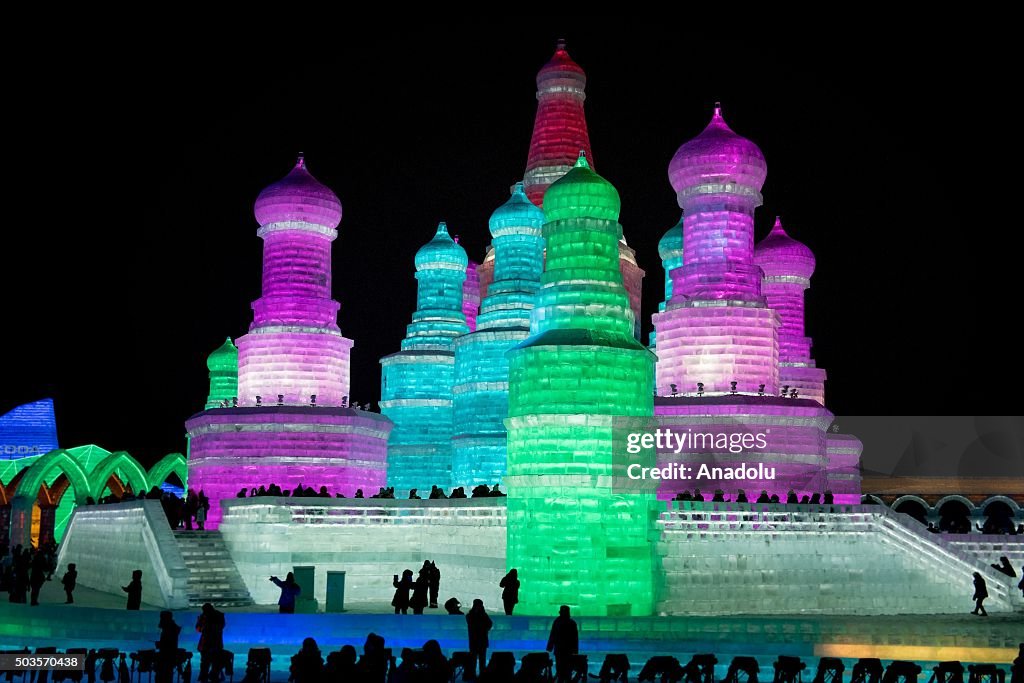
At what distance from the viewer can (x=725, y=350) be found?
39.5 m

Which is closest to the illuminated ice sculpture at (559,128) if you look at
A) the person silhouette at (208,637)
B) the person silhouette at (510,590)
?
the person silhouette at (510,590)

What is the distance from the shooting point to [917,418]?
60094 millimetres

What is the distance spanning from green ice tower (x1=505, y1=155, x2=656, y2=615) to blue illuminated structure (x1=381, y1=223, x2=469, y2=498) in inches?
699

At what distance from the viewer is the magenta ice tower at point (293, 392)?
3906 centimetres

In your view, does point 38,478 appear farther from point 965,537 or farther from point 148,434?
point 965,537

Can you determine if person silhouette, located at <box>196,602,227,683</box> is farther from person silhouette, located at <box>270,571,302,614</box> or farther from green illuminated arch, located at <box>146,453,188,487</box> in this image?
green illuminated arch, located at <box>146,453,188,487</box>

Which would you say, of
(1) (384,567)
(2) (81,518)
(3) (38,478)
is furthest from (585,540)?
(3) (38,478)

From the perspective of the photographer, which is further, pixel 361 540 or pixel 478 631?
pixel 361 540

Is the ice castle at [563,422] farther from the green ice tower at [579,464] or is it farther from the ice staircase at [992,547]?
the ice staircase at [992,547]

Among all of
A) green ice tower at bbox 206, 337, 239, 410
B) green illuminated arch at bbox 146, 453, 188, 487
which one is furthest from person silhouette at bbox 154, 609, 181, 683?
green illuminated arch at bbox 146, 453, 188, 487

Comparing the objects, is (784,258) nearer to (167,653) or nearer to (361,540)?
(361,540)

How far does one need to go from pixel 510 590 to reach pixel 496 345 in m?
16.7

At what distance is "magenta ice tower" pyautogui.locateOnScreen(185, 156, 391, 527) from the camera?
128 feet

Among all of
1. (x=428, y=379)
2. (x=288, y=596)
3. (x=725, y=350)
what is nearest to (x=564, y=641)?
(x=288, y=596)
